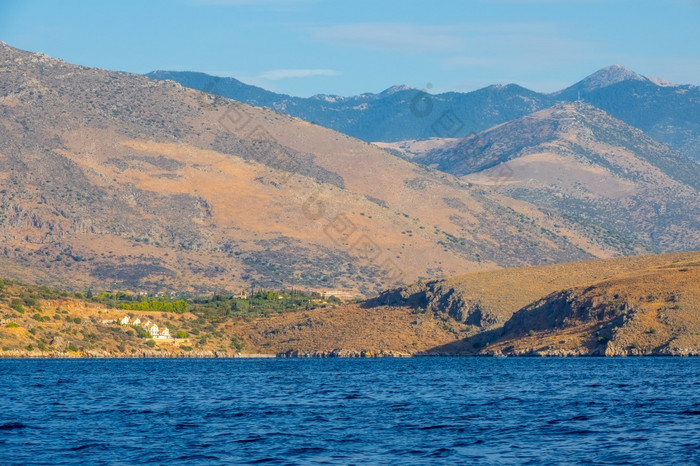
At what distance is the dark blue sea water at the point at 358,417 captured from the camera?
4503 cm

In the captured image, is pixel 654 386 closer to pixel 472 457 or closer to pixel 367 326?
pixel 472 457

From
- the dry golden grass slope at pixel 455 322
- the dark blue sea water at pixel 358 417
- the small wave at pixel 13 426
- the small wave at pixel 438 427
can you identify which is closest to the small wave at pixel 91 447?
the dark blue sea water at pixel 358 417

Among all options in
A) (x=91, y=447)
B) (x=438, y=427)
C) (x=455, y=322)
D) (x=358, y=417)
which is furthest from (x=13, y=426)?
(x=455, y=322)

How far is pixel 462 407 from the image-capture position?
210ft

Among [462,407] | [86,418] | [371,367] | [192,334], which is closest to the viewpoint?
A: [86,418]

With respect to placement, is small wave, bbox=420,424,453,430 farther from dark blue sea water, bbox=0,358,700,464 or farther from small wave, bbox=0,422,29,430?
small wave, bbox=0,422,29,430

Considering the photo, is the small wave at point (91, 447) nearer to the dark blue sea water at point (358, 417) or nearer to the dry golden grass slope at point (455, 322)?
the dark blue sea water at point (358, 417)

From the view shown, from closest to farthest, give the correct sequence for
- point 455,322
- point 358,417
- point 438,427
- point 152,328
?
point 438,427, point 358,417, point 152,328, point 455,322

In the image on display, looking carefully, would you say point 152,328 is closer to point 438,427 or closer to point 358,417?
point 358,417

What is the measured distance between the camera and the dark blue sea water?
45.0 metres

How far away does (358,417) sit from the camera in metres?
59.1

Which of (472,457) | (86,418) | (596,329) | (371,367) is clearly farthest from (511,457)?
(596,329)

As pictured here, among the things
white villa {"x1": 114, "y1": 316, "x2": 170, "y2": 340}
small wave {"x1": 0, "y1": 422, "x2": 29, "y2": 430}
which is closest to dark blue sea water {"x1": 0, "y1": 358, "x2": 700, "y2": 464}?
small wave {"x1": 0, "y1": 422, "x2": 29, "y2": 430}

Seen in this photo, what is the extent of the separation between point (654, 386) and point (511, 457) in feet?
111
